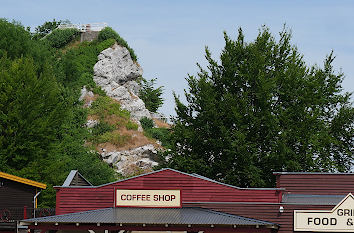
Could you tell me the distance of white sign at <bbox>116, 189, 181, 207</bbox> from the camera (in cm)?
2811

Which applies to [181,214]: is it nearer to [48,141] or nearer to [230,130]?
[230,130]

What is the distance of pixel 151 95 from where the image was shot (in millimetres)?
99500

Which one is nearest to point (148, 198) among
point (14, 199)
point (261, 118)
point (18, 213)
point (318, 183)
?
point (318, 183)

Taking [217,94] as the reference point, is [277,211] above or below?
below

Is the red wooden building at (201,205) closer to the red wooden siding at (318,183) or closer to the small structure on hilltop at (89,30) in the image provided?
the red wooden siding at (318,183)

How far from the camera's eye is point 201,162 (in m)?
46.2

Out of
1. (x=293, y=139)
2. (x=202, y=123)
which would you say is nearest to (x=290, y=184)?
(x=293, y=139)

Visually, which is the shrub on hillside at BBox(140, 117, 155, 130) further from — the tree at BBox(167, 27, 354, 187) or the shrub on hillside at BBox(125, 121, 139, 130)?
the tree at BBox(167, 27, 354, 187)

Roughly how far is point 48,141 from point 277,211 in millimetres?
28945

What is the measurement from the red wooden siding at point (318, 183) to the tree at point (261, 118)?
41.6 feet

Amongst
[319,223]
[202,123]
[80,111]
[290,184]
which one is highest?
[80,111]

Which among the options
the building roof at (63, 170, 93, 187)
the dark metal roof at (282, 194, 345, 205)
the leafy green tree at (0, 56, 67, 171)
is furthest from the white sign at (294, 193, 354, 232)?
the leafy green tree at (0, 56, 67, 171)

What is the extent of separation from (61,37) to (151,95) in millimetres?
18648

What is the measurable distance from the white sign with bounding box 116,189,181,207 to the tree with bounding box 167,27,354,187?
52.9ft
